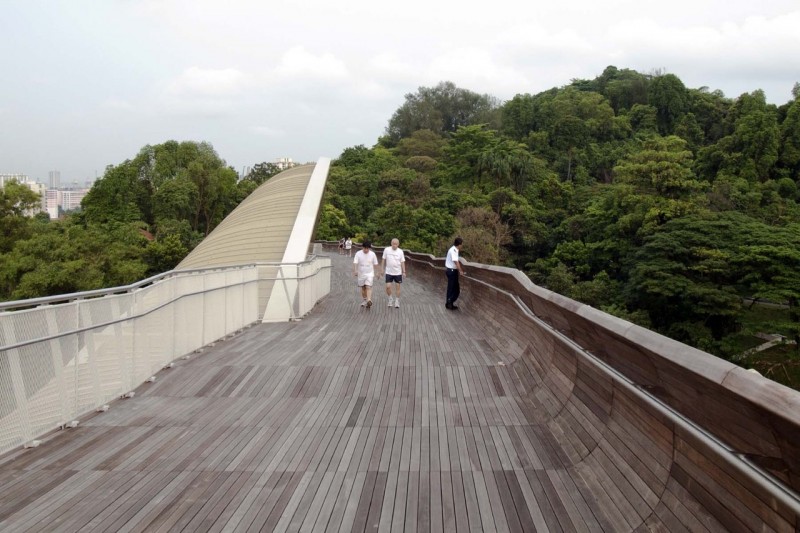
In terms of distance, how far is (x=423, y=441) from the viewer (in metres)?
5.42

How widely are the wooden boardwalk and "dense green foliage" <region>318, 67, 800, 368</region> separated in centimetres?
3321

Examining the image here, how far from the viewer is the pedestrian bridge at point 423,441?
2.83 meters

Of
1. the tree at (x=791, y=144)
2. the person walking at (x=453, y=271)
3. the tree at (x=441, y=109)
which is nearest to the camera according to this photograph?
the person walking at (x=453, y=271)

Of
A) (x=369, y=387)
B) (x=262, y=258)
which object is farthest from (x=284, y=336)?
(x=262, y=258)

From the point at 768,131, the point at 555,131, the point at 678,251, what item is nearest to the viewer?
the point at 678,251

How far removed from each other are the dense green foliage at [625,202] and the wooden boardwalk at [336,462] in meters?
33.2

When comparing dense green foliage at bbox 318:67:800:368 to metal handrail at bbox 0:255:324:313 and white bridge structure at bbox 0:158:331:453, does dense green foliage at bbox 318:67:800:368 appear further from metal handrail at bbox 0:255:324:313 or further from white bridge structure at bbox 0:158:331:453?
metal handrail at bbox 0:255:324:313

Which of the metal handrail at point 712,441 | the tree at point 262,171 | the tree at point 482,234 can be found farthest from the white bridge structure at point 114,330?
the tree at point 262,171

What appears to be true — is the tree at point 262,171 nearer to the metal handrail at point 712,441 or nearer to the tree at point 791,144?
the tree at point 791,144

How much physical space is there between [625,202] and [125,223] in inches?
2334

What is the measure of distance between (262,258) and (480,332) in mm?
12235

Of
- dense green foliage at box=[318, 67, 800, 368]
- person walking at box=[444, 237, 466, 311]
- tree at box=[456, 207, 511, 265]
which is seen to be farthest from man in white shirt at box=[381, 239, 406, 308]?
tree at box=[456, 207, 511, 265]

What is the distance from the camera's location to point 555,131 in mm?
110062

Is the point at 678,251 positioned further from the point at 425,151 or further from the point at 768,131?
the point at 425,151
